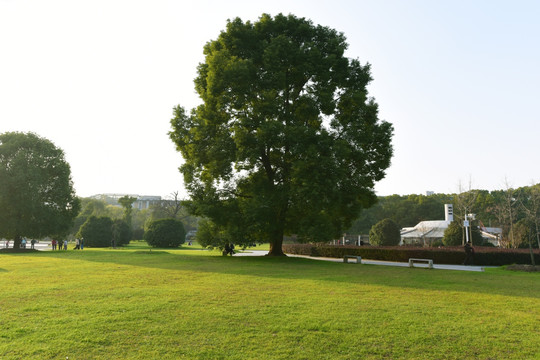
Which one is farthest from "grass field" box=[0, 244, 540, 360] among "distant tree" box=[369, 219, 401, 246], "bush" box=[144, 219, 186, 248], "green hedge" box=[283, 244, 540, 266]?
"bush" box=[144, 219, 186, 248]

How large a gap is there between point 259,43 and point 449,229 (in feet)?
77.9

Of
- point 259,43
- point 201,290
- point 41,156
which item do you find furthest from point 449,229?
point 41,156

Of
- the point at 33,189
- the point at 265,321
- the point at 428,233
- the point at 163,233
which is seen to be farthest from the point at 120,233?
the point at 265,321

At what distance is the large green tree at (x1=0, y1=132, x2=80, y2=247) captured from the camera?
35438mm

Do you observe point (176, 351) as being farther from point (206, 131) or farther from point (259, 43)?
point (259, 43)

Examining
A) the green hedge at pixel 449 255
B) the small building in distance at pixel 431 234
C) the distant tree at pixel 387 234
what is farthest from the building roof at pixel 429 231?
the green hedge at pixel 449 255

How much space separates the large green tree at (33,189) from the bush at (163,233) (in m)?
8.50

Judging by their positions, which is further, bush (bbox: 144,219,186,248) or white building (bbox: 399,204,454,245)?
white building (bbox: 399,204,454,245)

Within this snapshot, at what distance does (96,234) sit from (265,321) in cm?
4418

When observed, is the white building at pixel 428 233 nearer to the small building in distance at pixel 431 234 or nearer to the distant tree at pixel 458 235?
the small building in distance at pixel 431 234

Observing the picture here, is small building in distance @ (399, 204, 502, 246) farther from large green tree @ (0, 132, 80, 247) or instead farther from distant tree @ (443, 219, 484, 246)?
large green tree @ (0, 132, 80, 247)

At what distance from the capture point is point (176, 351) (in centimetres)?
562

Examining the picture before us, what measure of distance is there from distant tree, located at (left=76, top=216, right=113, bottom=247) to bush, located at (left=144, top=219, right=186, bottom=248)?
5064 mm

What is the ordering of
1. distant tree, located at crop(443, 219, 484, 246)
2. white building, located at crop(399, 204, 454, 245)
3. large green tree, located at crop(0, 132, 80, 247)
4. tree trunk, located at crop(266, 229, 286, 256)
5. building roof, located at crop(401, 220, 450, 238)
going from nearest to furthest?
tree trunk, located at crop(266, 229, 286, 256) → distant tree, located at crop(443, 219, 484, 246) → large green tree, located at crop(0, 132, 80, 247) → white building, located at crop(399, 204, 454, 245) → building roof, located at crop(401, 220, 450, 238)
